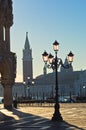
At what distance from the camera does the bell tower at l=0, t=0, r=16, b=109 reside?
75625 mm

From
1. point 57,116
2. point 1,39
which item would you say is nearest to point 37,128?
point 57,116

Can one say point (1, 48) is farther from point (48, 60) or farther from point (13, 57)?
point (48, 60)

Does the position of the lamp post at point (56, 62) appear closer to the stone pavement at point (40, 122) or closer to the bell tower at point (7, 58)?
the stone pavement at point (40, 122)

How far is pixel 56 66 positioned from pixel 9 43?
34475 millimetres

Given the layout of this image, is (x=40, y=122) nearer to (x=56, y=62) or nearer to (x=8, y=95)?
(x=56, y=62)

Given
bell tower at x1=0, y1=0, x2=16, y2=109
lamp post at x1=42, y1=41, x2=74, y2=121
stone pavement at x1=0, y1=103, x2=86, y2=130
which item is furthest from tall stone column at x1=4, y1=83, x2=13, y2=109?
lamp post at x1=42, y1=41, x2=74, y2=121

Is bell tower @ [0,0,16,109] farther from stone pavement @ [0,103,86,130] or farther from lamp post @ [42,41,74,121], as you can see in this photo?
lamp post @ [42,41,74,121]

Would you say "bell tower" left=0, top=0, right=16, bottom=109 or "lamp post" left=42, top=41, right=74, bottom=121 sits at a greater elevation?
"bell tower" left=0, top=0, right=16, bottom=109

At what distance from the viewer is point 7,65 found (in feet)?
253

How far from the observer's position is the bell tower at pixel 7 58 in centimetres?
7562

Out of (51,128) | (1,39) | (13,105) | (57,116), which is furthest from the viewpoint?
(13,105)

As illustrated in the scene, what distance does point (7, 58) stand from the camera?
7688cm

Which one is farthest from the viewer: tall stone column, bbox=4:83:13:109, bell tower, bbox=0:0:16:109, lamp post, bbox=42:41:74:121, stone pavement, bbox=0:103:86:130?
tall stone column, bbox=4:83:13:109

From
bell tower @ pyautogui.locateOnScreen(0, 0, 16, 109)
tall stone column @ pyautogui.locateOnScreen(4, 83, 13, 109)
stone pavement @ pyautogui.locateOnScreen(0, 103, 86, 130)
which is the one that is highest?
bell tower @ pyautogui.locateOnScreen(0, 0, 16, 109)
